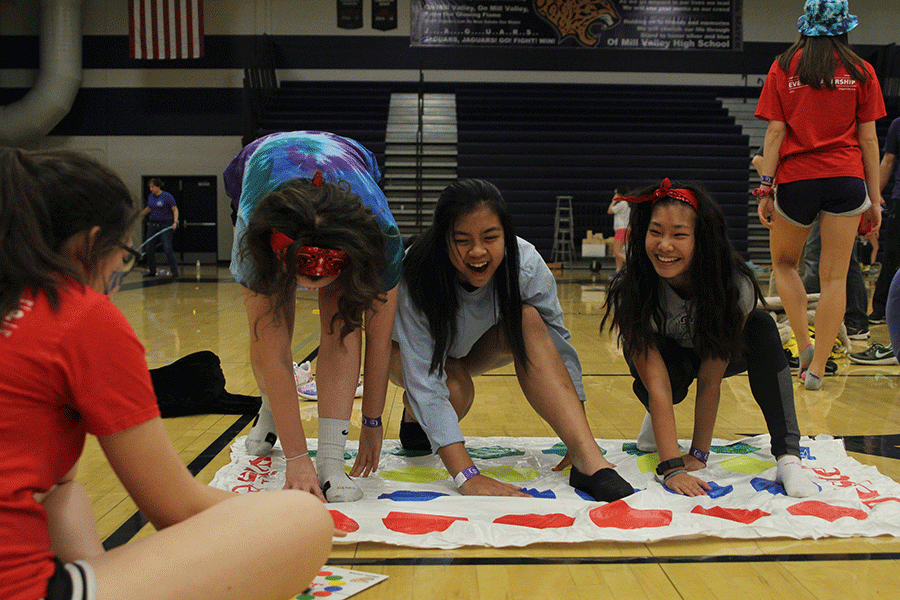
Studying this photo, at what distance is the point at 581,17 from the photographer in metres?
9.67

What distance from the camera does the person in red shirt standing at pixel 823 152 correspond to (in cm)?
262

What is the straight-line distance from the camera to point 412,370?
179cm

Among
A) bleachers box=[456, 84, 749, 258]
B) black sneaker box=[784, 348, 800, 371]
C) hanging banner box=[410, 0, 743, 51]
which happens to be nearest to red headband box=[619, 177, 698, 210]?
black sneaker box=[784, 348, 800, 371]

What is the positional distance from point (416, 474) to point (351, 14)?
1149 cm

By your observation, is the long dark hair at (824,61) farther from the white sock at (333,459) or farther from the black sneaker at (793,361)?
the white sock at (333,459)

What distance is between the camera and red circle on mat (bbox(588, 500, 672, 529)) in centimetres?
148

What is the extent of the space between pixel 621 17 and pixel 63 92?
7979mm

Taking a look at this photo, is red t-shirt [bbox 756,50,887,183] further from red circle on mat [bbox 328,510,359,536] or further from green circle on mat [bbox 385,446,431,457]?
red circle on mat [bbox 328,510,359,536]

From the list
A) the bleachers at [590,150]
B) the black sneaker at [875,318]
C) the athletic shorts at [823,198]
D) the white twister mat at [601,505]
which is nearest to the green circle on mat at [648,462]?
the white twister mat at [601,505]

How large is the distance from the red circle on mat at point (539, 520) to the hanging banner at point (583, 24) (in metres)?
8.63

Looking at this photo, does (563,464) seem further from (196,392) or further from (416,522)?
(196,392)

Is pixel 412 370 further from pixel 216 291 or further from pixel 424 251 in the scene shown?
pixel 216 291

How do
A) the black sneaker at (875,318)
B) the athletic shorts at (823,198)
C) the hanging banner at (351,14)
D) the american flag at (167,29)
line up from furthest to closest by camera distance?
the hanging banner at (351,14) < the american flag at (167,29) < the black sneaker at (875,318) < the athletic shorts at (823,198)

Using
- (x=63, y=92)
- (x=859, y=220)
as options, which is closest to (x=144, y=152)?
(x=63, y=92)
